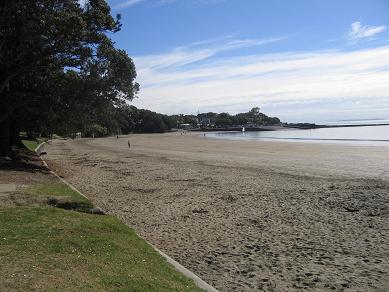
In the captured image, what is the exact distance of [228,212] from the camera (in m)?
12.6

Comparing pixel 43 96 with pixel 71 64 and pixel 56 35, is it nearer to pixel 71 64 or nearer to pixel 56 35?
pixel 71 64

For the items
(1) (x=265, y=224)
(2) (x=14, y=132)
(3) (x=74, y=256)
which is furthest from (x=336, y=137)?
(3) (x=74, y=256)

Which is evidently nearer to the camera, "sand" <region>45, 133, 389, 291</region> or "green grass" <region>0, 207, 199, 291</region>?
"green grass" <region>0, 207, 199, 291</region>

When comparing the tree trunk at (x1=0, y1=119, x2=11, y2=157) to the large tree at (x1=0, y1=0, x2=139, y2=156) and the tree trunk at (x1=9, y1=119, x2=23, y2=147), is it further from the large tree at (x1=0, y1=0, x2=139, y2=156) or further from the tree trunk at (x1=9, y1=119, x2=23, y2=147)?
the tree trunk at (x1=9, y1=119, x2=23, y2=147)

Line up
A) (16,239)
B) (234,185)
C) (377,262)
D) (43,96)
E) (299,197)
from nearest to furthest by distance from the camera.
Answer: (16,239), (377,262), (299,197), (234,185), (43,96)

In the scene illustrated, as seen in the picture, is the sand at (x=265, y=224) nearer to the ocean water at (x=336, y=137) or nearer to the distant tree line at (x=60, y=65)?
the distant tree line at (x=60, y=65)

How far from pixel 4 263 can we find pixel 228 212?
7898 millimetres

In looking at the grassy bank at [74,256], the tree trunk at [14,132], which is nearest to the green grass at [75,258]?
the grassy bank at [74,256]

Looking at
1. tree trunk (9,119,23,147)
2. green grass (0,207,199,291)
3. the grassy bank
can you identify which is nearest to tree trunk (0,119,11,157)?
tree trunk (9,119,23,147)

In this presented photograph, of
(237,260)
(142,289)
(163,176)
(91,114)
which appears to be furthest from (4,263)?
(91,114)

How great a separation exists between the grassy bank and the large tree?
10411mm

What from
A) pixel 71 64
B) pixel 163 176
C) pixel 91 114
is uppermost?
pixel 71 64

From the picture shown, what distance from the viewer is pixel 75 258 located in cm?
605

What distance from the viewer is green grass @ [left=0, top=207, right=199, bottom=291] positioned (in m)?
5.09
